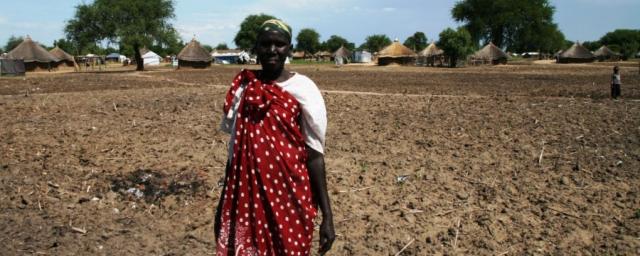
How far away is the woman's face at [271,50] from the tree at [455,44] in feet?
146

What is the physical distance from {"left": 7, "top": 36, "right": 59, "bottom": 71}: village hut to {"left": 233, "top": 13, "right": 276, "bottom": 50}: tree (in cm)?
4523

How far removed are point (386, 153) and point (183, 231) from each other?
10.1 ft

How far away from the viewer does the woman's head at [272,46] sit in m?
2.17

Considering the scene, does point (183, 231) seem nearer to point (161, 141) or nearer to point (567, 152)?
point (161, 141)

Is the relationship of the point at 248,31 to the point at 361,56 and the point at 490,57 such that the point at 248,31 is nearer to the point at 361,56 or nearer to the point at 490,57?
the point at 361,56

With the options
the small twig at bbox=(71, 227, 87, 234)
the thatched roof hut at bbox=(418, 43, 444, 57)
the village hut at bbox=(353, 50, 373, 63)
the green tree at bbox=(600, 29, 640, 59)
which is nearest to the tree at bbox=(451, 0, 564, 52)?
the village hut at bbox=(353, 50, 373, 63)

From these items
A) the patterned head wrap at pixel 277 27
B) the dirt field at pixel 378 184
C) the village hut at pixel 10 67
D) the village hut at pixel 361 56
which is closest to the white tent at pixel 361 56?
the village hut at pixel 361 56

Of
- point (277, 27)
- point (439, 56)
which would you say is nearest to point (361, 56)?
point (439, 56)

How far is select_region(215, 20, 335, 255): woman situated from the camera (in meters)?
2.06

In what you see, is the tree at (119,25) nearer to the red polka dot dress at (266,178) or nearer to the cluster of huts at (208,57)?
the cluster of huts at (208,57)

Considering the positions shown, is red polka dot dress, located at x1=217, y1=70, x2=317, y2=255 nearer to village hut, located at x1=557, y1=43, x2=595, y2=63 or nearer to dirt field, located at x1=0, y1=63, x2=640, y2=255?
dirt field, located at x1=0, y1=63, x2=640, y2=255

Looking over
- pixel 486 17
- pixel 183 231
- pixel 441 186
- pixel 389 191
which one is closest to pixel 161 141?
pixel 183 231

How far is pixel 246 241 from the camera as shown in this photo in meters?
2.17

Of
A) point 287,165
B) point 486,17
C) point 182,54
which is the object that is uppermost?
point 486,17
